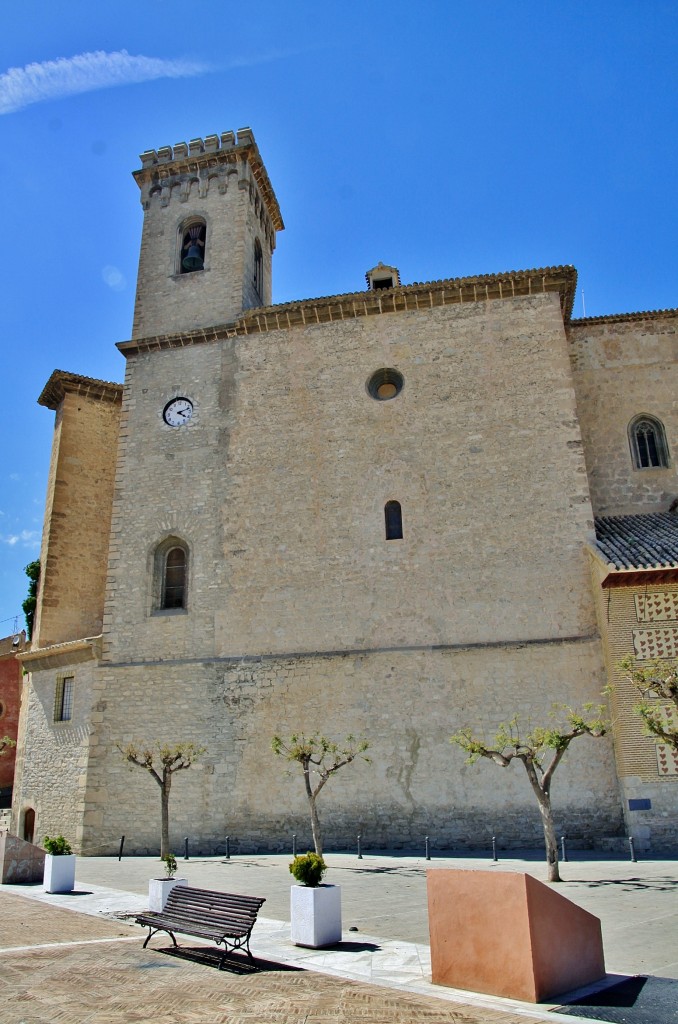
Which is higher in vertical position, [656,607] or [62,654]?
[62,654]

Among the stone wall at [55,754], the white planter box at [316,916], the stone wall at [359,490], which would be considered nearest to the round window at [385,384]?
the stone wall at [359,490]

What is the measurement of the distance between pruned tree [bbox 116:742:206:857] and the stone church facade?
0.92ft

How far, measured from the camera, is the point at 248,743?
51.2ft

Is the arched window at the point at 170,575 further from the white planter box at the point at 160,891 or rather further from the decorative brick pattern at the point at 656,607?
the decorative brick pattern at the point at 656,607

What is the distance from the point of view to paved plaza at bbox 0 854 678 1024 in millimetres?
5188

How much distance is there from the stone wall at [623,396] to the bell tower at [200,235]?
899 centimetres

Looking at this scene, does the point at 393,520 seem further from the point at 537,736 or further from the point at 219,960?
the point at 219,960

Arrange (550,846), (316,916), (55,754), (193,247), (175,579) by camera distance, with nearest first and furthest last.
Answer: (316,916)
(550,846)
(55,754)
(175,579)
(193,247)

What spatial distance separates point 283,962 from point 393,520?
10833 millimetres

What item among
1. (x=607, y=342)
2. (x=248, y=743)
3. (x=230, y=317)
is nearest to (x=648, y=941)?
(x=248, y=743)

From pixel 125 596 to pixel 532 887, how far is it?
1370 cm

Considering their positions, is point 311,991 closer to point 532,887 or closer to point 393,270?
point 532,887

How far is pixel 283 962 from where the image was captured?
21.9 ft

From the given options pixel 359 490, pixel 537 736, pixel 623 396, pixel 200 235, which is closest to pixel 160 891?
pixel 537 736
